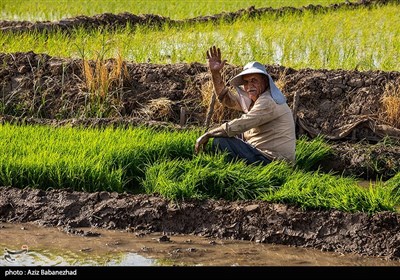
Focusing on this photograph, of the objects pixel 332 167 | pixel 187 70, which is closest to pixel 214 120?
pixel 187 70

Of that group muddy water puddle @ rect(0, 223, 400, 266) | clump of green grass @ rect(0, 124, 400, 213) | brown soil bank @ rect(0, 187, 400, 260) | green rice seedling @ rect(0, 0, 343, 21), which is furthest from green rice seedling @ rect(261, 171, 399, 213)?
green rice seedling @ rect(0, 0, 343, 21)

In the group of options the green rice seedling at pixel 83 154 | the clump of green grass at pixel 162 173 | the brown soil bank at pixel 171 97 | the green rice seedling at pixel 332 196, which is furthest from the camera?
the brown soil bank at pixel 171 97

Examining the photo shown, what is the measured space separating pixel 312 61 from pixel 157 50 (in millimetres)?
1988

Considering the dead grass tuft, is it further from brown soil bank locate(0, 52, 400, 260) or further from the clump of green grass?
the clump of green grass

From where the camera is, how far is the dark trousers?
7.38 metres

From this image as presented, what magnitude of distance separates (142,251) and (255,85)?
2.02 meters

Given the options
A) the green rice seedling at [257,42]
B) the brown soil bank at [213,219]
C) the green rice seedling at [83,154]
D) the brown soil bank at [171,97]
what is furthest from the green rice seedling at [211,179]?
the green rice seedling at [257,42]

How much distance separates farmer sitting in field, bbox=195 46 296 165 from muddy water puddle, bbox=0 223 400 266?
1.31 m

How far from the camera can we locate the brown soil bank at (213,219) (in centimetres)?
602

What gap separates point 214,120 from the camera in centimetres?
943

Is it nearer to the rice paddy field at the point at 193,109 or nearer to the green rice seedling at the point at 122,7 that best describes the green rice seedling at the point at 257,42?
the rice paddy field at the point at 193,109

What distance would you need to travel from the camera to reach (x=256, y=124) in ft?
24.0

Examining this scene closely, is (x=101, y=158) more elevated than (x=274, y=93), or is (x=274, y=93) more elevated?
(x=274, y=93)
